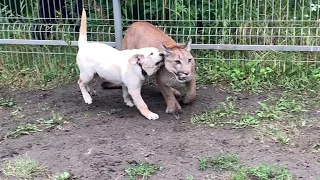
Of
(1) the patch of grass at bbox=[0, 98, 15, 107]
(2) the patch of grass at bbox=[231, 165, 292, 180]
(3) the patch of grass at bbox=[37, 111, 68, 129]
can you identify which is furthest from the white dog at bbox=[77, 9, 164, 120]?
(2) the patch of grass at bbox=[231, 165, 292, 180]

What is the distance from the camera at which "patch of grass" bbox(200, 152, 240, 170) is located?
4.32 m

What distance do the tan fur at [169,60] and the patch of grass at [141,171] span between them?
130 centimetres

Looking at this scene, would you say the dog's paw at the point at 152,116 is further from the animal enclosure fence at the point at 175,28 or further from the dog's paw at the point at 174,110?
the animal enclosure fence at the point at 175,28

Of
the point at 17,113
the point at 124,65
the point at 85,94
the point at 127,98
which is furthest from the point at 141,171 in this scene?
the point at 17,113

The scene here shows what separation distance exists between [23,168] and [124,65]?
65.1 inches

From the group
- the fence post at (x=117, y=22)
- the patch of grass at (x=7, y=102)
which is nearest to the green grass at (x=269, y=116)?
the fence post at (x=117, y=22)

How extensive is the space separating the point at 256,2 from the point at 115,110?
2476mm

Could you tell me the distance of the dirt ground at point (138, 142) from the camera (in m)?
4.39

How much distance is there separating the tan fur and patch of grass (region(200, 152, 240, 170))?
1.17 m

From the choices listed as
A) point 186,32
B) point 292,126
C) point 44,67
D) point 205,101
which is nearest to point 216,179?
point 292,126

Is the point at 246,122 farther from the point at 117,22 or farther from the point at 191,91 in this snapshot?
the point at 117,22

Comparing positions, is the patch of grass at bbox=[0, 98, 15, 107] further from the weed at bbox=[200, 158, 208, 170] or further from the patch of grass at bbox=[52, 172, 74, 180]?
→ the weed at bbox=[200, 158, 208, 170]

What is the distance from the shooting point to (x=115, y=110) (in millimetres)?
5793

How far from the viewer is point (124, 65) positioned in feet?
18.0
